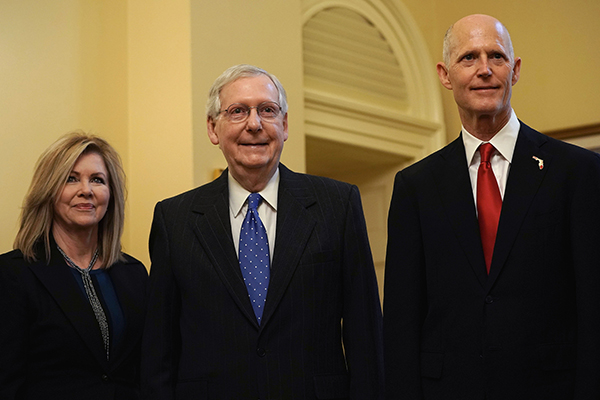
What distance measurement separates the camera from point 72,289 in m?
2.78

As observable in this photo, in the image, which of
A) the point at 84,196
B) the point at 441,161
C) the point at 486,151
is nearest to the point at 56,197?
the point at 84,196

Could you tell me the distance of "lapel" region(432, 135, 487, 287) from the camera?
2148 mm

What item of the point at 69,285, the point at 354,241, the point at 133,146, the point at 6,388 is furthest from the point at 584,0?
the point at 6,388

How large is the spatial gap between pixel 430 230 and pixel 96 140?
1.49 meters

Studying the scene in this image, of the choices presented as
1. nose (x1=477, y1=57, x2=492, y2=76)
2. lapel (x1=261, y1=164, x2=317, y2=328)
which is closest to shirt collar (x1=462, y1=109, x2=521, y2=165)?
nose (x1=477, y1=57, x2=492, y2=76)

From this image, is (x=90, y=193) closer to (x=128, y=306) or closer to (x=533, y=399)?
(x=128, y=306)

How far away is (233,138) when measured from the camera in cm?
245

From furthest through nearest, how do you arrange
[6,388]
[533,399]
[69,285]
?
[69,285]
[6,388]
[533,399]

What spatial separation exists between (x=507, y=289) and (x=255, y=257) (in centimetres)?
78

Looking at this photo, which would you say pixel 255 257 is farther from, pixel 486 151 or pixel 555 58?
pixel 555 58

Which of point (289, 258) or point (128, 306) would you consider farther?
point (128, 306)

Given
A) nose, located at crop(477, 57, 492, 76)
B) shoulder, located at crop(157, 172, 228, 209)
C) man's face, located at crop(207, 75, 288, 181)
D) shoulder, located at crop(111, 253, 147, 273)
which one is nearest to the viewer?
nose, located at crop(477, 57, 492, 76)

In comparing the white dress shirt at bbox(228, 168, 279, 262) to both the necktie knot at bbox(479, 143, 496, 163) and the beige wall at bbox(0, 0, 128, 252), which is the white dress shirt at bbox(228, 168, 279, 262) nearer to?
the necktie knot at bbox(479, 143, 496, 163)

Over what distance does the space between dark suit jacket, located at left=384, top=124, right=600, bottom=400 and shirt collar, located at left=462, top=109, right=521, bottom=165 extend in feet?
0.08
